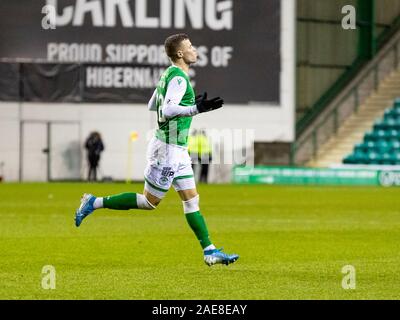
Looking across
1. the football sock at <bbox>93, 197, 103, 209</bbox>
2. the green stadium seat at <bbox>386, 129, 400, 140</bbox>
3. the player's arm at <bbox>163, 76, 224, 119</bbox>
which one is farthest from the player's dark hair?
the green stadium seat at <bbox>386, 129, 400, 140</bbox>

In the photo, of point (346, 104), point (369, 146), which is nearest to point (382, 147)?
point (369, 146)

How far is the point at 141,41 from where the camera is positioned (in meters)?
46.6

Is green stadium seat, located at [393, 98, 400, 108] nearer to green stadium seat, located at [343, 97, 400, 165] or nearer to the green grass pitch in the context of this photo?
green stadium seat, located at [343, 97, 400, 165]

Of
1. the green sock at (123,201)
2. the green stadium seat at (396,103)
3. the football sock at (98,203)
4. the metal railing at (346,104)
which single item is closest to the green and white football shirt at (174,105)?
the green sock at (123,201)

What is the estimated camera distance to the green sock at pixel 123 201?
1301cm

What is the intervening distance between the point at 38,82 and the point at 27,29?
2.06m

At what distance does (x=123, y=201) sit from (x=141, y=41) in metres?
33.9

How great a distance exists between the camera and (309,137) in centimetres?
4903

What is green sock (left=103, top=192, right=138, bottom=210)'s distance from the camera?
1301cm

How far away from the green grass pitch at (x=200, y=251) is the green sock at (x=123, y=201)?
2.12 feet

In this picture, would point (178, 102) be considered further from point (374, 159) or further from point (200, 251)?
point (374, 159)

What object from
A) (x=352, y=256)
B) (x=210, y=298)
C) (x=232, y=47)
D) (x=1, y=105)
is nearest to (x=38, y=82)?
(x=1, y=105)

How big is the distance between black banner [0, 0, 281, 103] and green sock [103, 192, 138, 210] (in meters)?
32.5
